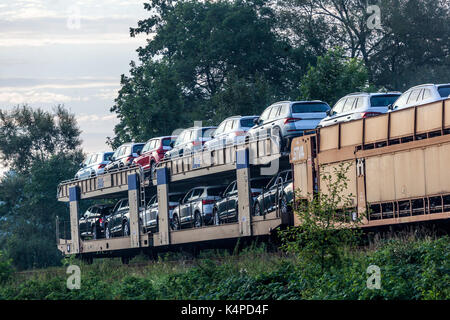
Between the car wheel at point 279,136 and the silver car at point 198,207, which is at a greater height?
the car wheel at point 279,136

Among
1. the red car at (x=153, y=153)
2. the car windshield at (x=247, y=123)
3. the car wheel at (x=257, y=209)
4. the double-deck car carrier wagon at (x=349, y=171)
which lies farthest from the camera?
the red car at (x=153, y=153)

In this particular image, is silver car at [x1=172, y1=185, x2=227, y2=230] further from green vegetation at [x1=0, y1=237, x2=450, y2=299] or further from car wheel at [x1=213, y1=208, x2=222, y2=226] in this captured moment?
green vegetation at [x1=0, y1=237, x2=450, y2=299]

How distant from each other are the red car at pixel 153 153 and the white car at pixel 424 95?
38.8ft

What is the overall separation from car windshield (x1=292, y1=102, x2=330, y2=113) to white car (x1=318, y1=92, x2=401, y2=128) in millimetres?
836

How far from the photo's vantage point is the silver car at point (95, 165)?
120 feet

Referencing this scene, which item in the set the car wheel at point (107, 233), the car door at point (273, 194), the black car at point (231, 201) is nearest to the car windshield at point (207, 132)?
the black car at point (231, 201)

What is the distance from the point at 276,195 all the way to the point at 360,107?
11.1ft

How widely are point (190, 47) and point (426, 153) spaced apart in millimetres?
43363

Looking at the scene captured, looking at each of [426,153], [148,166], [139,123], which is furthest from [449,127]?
[139,123]

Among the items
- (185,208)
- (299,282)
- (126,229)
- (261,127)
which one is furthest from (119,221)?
(299,282)

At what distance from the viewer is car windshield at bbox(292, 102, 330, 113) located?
2284 cm

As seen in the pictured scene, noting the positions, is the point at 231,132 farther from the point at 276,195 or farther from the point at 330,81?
the point at 330,81

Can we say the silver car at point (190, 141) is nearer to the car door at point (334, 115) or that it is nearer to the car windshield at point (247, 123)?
the car windshield at point (247, 123)
